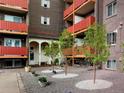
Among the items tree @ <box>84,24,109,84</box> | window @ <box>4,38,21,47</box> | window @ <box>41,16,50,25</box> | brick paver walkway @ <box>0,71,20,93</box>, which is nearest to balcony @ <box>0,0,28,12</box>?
window @ <box>4,38,21,47</box>

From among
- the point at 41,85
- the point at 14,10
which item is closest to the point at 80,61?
the point at 14,10

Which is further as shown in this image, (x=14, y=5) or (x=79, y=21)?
(x=79, y=21)

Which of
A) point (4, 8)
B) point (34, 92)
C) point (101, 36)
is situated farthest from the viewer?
point (4, 8)

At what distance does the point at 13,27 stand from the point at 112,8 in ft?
45.6

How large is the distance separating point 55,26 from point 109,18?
52.8 feet

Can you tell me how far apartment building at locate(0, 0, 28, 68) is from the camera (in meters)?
29.0

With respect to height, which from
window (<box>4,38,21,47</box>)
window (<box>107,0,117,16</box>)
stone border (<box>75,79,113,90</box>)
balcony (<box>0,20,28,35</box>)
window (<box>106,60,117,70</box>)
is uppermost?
window (<box>107,0,117,16</box>)

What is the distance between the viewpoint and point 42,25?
117 feet

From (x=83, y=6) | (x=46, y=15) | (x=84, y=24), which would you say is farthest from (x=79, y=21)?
(x=46, y=15)

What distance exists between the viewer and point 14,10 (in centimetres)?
3098

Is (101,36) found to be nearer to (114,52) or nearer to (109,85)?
(109,85)

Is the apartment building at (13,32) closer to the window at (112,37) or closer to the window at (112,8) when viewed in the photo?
the window at (112,8)

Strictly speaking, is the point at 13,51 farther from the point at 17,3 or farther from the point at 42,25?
the point at 42,25

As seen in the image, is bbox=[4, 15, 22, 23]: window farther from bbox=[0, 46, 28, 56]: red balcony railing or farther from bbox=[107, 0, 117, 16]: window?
bbox=[107, 0, 117, 16]: window
